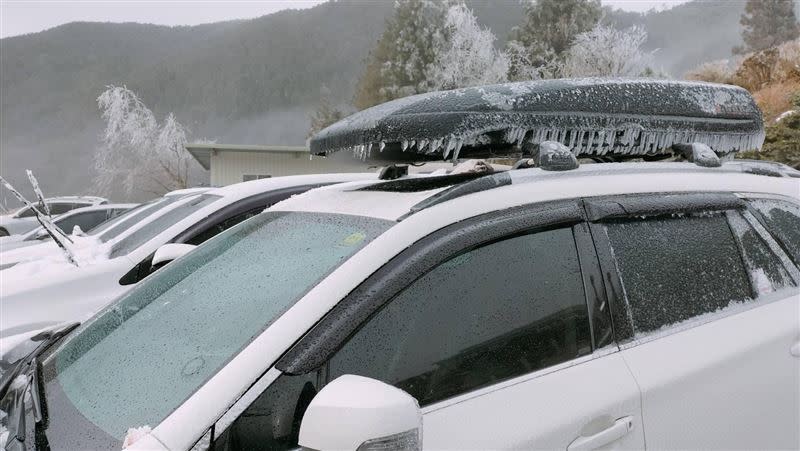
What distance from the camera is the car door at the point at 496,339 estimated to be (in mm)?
1382

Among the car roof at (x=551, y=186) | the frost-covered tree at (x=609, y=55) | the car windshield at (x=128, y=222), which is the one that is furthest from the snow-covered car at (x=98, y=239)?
the frost-covered tree at (x=609, y=55)

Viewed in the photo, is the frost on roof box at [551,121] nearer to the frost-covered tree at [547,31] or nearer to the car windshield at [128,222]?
the car windshield at [128,222]

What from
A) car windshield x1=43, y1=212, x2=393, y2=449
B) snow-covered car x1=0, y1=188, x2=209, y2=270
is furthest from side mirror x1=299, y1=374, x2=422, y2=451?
snow-covered car x1=0, y1=188, x2=209, y2=270

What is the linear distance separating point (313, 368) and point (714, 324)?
126 cm

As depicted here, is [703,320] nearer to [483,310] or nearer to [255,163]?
[483,310]

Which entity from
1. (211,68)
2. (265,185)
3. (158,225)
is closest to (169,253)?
(265,185)

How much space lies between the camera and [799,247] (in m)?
2.15

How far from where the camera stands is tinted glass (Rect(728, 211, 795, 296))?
2.00 meters

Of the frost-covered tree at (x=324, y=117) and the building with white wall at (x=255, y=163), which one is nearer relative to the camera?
the building with white wall at (x=255, y=163)

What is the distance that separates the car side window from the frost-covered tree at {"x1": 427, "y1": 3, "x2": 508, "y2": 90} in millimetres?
34051

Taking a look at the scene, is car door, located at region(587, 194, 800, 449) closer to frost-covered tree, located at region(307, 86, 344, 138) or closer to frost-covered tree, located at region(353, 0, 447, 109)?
frost-covered tree, located at region(353, 0, 447, 109)

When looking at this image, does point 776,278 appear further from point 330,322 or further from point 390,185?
point 330,322

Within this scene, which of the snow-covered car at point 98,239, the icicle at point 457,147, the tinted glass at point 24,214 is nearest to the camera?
the icicle at point 457,147

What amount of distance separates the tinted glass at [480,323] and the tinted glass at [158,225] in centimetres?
302
